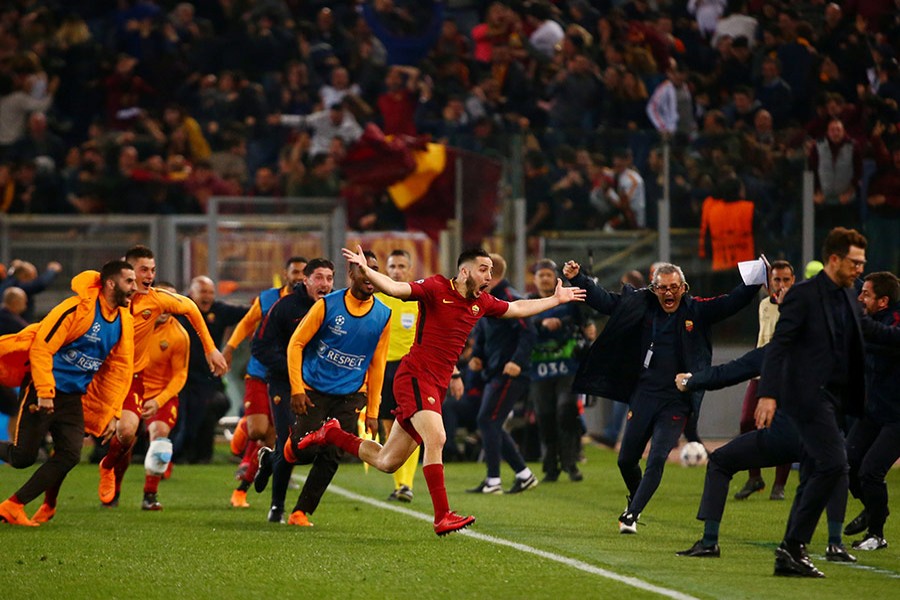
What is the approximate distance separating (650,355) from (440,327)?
1.64 m

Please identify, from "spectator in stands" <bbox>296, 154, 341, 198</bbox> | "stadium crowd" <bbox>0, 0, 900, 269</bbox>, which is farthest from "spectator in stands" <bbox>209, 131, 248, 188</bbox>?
"spectator in stands" <bbox>296, 154, 341, 198</bbox>

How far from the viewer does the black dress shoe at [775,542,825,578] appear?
9078 mm

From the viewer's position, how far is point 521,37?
25016 mm

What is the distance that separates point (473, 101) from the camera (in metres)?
24.4

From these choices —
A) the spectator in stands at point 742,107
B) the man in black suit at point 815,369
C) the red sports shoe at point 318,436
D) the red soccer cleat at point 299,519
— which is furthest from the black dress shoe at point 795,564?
the spectator in stands at point 742,107

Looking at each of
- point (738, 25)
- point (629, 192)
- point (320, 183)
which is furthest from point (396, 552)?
point (738, 25)

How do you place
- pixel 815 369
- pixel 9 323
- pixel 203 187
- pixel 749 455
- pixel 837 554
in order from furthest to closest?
pixel 203 187 → pixel 9 323 → pixel 837 554 → pixel 749 455 → pixel 815 369

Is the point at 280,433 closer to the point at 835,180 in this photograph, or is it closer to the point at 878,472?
the point at 878,472

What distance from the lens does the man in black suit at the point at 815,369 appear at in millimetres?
8945

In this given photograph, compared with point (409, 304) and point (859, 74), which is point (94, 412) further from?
point (859, 74)

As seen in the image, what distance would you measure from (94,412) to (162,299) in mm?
1159

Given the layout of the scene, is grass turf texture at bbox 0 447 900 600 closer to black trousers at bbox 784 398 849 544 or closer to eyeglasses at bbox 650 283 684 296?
black trousers at bbox 784 398 849 544

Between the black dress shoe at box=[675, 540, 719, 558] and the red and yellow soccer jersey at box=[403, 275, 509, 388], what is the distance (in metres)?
1.91

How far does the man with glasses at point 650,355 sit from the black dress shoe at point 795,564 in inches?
80.9
